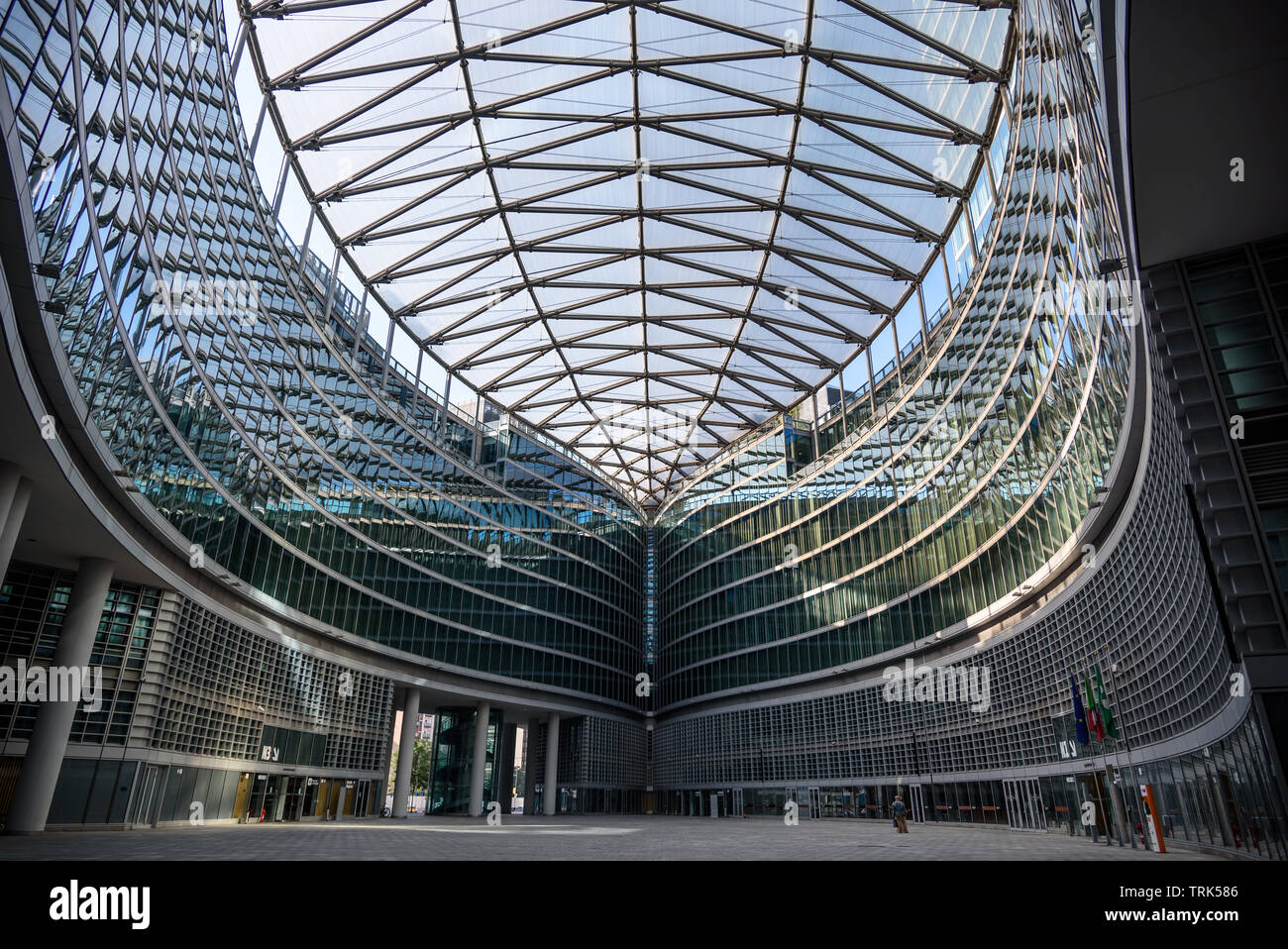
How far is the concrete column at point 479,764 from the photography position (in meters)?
43.9

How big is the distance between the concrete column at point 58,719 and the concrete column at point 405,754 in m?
18.5

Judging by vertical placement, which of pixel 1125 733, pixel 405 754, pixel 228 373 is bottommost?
pixel 405 754

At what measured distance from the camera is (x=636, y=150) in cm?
3522

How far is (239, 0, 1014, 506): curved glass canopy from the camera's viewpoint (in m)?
28.5

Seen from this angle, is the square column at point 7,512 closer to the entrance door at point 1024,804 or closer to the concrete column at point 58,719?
the concrete column at point 58,719

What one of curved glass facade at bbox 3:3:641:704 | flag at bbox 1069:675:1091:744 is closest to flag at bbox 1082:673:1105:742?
flag at bbox 1069:675:1091:744

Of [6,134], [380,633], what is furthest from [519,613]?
[6,134]

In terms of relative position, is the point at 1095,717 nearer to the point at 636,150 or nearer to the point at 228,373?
the point at 228,373

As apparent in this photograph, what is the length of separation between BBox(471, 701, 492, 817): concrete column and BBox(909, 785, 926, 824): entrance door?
77.4 feet

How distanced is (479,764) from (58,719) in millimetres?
27957

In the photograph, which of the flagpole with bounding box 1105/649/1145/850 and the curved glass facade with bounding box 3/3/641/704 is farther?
the flagpole with bounding box 1105/649/1145/850

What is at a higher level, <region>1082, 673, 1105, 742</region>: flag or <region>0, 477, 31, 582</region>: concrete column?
<region>0, 477, 31, 582</region>: concrete column

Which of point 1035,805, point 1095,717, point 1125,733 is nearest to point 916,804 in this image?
point 1035,805

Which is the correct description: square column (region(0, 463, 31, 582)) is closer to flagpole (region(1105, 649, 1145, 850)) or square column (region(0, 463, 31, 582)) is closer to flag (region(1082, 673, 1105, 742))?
flag (region(1082, 673, 1105, 742))
